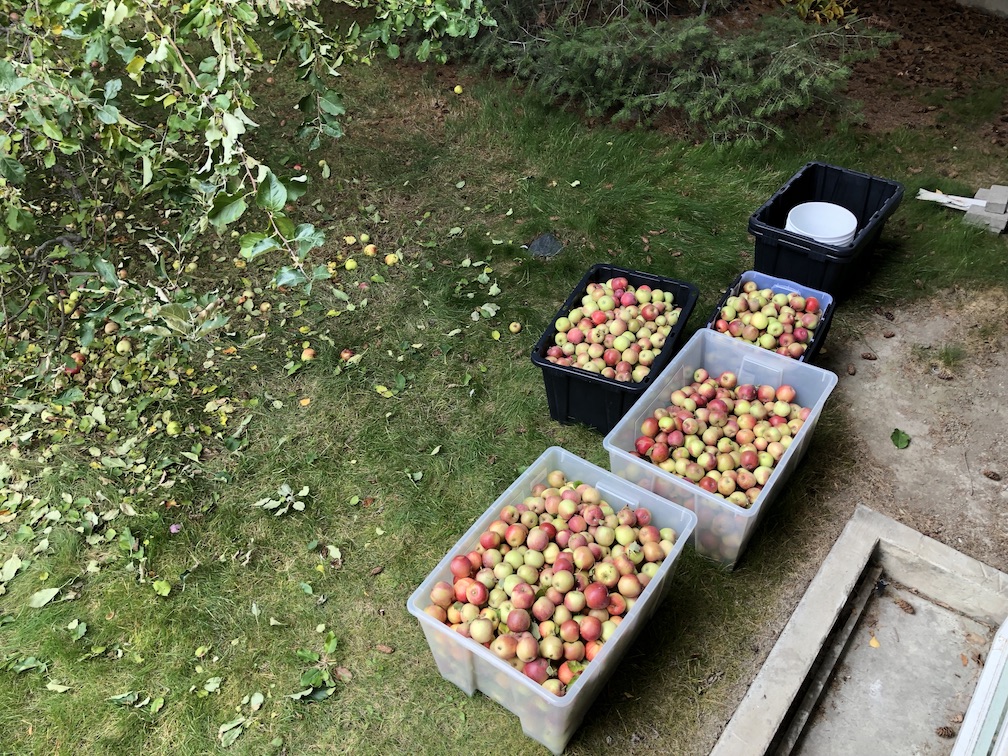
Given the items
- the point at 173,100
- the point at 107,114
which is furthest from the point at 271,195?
the point at 107,114

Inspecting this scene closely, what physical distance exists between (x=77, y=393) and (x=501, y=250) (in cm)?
233

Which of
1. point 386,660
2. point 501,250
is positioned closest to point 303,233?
point 386,660

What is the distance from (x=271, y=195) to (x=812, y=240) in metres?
2.61

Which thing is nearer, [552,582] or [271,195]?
[271,195]

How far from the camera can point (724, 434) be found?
2.79 metres

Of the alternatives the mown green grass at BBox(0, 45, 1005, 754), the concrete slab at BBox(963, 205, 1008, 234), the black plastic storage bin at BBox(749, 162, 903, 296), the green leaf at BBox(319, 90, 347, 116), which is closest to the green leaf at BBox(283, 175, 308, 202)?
the green leaf at BBox(319, 90, 347, 116)

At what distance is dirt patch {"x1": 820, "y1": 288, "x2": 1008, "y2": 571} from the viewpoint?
2.82m

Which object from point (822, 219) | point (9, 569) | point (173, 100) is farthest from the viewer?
point (822, 219)

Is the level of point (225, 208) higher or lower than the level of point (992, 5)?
higher

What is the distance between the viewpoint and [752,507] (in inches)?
95.5

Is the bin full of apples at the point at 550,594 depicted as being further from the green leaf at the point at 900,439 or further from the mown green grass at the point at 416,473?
the green leaf at the point at 900,439

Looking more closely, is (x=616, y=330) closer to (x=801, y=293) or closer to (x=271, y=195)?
(x=801, y=293)

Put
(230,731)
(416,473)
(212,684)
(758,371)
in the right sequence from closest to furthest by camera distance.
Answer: (230,731) < (212,684) < (758,371) < (416,473)

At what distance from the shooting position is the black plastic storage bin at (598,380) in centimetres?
290
